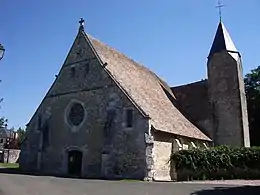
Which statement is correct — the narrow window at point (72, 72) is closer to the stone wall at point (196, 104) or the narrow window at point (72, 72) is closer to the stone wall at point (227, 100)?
the stone wall at point (196, 104)

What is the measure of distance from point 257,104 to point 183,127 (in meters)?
15.7

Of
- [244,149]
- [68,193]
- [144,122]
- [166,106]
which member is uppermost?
[166,106]

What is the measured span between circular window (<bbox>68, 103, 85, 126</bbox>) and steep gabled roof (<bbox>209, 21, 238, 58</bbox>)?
49.7 ft

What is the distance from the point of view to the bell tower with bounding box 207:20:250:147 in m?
27.9

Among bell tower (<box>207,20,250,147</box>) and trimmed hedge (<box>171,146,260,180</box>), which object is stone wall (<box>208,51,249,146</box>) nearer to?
bell tower (<box>207,20,250,147</box>)

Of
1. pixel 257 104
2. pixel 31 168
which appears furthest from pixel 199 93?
pixel 31 168

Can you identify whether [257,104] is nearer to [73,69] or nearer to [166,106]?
[166,106]

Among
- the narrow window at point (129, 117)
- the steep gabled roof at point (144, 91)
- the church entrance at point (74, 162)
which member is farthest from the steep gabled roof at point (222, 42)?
the church entrance at point (74, 162)

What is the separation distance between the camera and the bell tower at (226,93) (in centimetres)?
2794

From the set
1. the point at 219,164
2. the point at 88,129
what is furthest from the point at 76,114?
the point at 219,164

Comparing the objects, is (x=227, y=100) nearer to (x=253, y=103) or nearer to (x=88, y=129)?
(x=253, y=103)

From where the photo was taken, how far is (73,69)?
2620 centimetres

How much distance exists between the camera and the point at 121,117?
21.5m

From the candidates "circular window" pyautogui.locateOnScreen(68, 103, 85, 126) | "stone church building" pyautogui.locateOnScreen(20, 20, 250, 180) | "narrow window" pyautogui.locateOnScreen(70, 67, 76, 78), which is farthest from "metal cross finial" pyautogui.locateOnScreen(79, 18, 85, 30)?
"circular window" pyautogui.locateOnScreen(68, 103, 85, 126)
